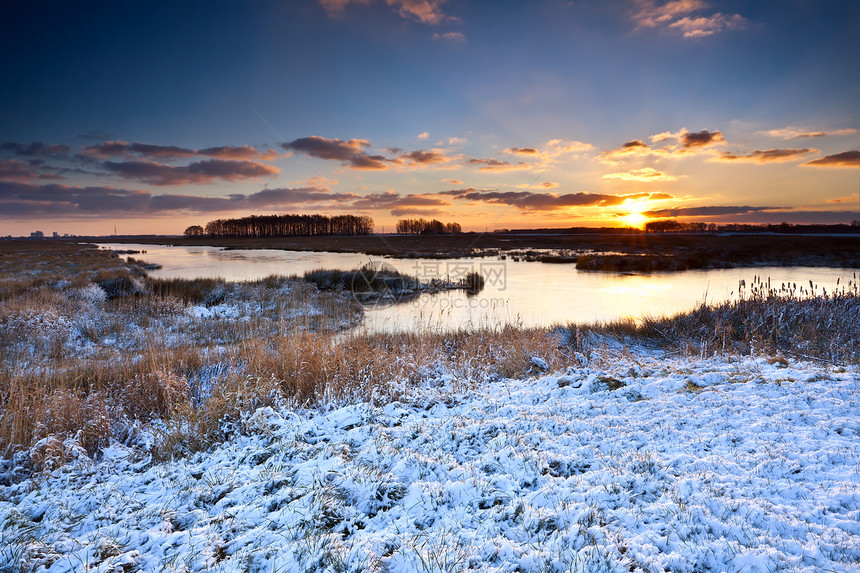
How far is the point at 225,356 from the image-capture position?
9906 millimetres

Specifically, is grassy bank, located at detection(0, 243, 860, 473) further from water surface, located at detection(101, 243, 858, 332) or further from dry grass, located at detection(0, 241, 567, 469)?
water surface, located at detection(101, 243, 858, 332)

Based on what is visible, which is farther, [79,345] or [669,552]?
[79,345]

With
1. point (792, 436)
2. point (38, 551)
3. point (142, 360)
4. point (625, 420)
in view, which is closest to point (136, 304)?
point (142, 360)

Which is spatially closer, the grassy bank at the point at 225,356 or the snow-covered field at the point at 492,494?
the snow-covered field at the point at 492,494

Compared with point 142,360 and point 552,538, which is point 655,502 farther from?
point 142,360

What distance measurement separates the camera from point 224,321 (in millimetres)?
15758

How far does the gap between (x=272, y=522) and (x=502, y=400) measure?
4.11m

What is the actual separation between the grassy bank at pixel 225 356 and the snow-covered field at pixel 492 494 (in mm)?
848

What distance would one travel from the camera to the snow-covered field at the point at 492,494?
2967mm

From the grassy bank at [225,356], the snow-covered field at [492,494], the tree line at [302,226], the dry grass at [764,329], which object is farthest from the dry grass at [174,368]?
the tree line at [302,226]

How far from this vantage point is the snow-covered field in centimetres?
297

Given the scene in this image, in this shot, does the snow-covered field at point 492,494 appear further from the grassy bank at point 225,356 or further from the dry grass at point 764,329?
the dry grass at point 764,329

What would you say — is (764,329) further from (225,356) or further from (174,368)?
(174,368)

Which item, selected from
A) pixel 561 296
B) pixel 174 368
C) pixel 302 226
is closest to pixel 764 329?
pixel 561 296
